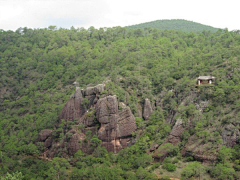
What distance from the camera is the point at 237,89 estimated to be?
50.9m

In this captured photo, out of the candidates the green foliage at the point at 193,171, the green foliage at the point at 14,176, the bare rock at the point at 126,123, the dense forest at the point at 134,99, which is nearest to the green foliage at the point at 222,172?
the dense forest at the point at 134,99

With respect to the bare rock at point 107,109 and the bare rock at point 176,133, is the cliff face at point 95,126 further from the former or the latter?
the bare rock at point 176,133

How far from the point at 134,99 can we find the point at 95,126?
364 inches

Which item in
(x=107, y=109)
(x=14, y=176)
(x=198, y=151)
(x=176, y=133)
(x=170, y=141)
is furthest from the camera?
(x=107, y=109)

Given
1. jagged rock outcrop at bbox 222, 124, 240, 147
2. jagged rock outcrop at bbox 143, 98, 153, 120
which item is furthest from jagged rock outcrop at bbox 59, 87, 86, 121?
jagged rock outcrop at bbox 222, 124, 240, 147

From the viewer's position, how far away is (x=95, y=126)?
53906 millimetres

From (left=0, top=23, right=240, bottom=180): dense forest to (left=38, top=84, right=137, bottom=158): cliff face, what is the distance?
1080mm

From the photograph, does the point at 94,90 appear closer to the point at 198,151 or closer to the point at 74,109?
the point at 74,109

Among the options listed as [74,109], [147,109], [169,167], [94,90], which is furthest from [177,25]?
[169,167]

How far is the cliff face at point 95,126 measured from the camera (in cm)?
5181

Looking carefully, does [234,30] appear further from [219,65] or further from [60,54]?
[60,54]

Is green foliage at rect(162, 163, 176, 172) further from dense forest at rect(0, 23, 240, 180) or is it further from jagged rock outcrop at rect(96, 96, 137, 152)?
jagged rock outcrop at rect(96, 96, 137, 152)

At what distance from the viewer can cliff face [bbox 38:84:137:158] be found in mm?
51812

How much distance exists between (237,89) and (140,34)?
159ft
